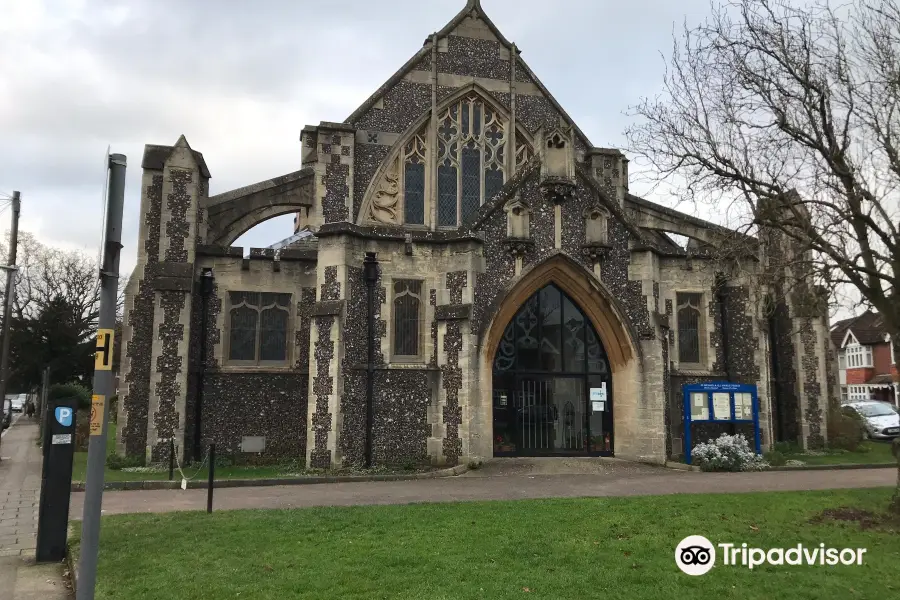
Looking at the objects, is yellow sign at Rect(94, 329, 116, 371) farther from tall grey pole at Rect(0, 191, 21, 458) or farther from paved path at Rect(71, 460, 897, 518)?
tall grey pole at Rect(0, 191, 21, 458)

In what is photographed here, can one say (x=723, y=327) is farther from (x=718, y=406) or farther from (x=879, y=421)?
(x=879, y=421)

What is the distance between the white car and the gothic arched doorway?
11.8 metres

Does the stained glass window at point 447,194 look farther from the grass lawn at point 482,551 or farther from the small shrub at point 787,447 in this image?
the grass lawn at point 482,551

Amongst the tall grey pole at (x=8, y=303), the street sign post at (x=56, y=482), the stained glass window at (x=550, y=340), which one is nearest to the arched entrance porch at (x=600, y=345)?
the stained glass window at (x=550, y=340)

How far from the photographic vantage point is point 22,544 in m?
8.18

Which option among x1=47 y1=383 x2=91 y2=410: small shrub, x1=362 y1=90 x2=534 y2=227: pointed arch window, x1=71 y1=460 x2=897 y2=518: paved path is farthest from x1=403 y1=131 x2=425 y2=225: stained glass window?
x1=47 y1=383 x2=91 y2=410: small shrub

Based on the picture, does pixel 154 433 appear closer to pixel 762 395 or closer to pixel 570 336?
pixel 570 336

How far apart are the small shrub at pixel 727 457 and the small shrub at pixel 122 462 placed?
1310 cm

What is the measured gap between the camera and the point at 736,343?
59.7ft

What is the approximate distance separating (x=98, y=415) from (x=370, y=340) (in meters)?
11.1

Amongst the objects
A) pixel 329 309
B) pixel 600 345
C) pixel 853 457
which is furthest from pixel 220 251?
pixel 853 457

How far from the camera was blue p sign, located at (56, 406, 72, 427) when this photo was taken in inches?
302

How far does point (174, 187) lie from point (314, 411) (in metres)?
6.93

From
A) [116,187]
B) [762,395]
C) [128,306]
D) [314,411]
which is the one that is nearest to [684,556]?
[116,187]
